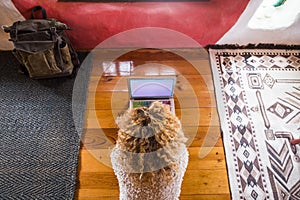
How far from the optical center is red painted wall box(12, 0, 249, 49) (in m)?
1.50

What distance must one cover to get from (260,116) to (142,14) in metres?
0.80

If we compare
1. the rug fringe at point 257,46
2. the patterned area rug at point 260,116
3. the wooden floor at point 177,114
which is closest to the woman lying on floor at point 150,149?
the wooden floor at point 177,114

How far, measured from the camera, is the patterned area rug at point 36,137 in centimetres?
135

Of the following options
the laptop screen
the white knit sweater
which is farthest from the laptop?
the white knit sweater

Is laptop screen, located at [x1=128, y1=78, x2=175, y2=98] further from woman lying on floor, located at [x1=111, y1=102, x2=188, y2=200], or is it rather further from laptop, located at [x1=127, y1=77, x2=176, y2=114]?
woman lying on floor, located at [x1=111, y1=102, x2=188, y2=200]

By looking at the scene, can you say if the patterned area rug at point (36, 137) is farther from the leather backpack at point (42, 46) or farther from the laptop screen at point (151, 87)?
the laptop screen at point (151, 87)

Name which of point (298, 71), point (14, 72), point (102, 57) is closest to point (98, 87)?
point (102, 57)

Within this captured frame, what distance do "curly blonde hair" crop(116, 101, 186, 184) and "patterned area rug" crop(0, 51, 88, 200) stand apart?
2.17ft

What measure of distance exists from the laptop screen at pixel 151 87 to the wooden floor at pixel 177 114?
131mm

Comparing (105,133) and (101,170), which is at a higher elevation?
(105,133)

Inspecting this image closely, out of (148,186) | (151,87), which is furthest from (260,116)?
(148,186)

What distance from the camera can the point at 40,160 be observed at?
4.65 ft

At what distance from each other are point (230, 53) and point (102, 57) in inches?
29.8

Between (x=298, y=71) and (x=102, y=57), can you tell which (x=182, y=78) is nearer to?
(x=102, y=57)
